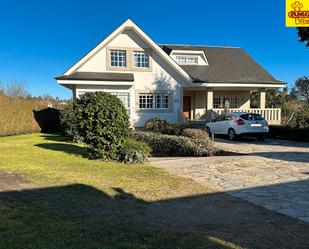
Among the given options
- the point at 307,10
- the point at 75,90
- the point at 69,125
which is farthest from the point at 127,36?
the point at 307,10

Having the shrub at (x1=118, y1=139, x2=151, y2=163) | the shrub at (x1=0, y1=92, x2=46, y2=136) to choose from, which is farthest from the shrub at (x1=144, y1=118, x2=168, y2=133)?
the shrub at (x1=0, y1=92, x2=46, y2=136)

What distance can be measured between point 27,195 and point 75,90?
17.5 metres

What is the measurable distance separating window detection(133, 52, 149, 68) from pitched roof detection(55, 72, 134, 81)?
1.19m

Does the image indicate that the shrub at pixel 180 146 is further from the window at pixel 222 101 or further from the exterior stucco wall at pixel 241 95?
the exterior stucco wall at pixel 241 95

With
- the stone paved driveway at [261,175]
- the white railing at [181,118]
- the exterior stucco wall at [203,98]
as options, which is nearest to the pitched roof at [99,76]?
the white railing at [181,118]

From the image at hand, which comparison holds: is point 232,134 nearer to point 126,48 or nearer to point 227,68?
point 126,48

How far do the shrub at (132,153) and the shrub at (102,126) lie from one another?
0.17 m

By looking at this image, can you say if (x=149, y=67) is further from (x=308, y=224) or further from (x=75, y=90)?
(x=308, y=224)

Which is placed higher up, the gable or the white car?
the gable

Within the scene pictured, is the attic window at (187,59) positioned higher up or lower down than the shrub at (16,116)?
higher up

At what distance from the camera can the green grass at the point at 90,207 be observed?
4246mm

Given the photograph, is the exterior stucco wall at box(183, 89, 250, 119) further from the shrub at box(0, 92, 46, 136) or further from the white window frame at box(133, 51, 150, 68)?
the shrub at box(0, 92, 46, 136)

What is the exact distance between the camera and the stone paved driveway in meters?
6.64

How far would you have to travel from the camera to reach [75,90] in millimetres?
23000
